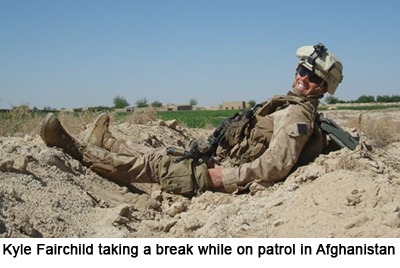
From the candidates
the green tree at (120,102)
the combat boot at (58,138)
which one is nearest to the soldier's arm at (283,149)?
the combat boot at (58,138)

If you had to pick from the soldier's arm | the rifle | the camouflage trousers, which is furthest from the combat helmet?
the camouflage trousers

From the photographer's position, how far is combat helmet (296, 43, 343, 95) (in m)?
5.56

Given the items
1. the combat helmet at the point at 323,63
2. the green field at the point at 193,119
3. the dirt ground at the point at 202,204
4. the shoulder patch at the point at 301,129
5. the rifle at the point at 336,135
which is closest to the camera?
the dirt ground at the point at 202,204

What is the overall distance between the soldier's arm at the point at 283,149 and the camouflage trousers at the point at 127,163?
959 millimetres

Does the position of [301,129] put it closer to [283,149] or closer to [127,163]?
[283,149]

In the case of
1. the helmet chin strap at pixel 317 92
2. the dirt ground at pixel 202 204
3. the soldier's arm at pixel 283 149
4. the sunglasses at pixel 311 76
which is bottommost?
the dirt ground at pixel 202 204

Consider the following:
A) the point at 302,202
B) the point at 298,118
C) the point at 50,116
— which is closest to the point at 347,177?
the point at 302,202

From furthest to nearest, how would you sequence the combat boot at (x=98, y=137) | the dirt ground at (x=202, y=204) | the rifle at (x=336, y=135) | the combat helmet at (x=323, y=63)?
the combat boot at (x=98, y=137)
the combat helmet at (x=323, y=63)
the rifle at (x=336, y=135)
the dirt ground at (x=202, y=204)

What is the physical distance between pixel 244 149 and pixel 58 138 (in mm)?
2051

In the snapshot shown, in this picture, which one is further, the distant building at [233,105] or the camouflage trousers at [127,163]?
the distant building at [233,105]

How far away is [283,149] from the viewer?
505 cm

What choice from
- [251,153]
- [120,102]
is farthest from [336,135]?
[120,102]

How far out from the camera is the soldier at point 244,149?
511 cm

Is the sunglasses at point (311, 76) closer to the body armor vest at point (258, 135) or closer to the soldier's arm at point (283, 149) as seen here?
the body armor vest at point (258, 135)
